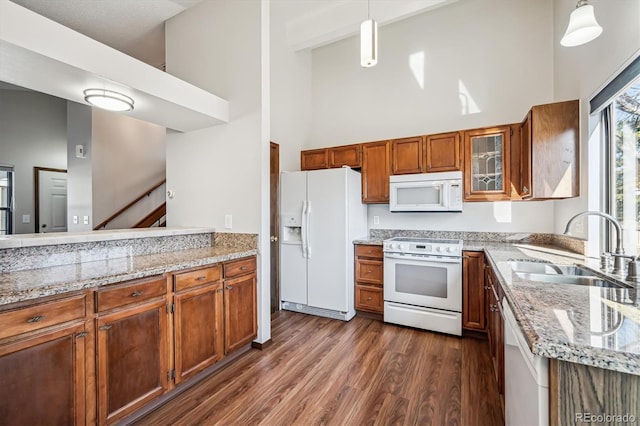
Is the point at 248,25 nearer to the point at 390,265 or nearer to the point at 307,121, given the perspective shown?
the point at 307,121

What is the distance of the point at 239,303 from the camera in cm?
250

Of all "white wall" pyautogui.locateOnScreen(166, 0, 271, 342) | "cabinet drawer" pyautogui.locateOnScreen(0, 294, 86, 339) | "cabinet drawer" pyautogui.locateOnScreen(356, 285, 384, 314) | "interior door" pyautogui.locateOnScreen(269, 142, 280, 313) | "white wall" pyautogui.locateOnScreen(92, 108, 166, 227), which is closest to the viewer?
"cabinet drawer" pyautogui.locateOnScreen(0, 294, 86, 339)

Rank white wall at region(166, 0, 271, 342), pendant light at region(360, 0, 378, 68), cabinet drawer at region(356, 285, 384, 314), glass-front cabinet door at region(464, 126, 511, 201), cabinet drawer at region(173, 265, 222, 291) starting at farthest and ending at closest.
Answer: cabinet drawer at region(356, 285, 384, 314) → glass-front cabinet door at region(464, 126, 511, 201) → white wall at region(166, 0, 271, 342) → pendant light at region(360, 0, 378, 68) → cabinet drawer at region(173, 265, 222, 291)

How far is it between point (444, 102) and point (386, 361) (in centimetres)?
316

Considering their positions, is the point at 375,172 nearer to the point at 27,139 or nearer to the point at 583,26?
the point at 583,26

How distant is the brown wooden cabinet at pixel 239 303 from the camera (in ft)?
7.79

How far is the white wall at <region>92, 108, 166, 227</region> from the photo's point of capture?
4789 millimetres

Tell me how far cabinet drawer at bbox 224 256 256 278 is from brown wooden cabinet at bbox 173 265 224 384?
9 centimetres

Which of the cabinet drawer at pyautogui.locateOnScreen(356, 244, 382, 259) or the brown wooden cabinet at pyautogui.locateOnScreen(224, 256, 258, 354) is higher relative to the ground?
the cabinet drawer at pyautogui.locateOnScreen(356, 244, 382, 259)

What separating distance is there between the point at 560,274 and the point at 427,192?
66.2 inches

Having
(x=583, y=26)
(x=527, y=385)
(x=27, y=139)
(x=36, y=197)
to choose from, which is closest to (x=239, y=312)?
(x=527, y=385)

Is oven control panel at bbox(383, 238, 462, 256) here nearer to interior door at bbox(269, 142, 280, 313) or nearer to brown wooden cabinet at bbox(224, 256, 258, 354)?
interior door at bbox(269, 142, 280, 313)

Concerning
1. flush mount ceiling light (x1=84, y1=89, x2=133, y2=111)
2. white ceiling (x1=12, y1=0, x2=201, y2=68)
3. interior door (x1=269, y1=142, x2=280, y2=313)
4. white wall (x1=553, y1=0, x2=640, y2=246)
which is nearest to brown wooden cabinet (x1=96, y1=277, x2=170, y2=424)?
flush mount ceiling light (x1=84, y1=89, x2=133, y2=111)

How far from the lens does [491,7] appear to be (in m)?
3.45
